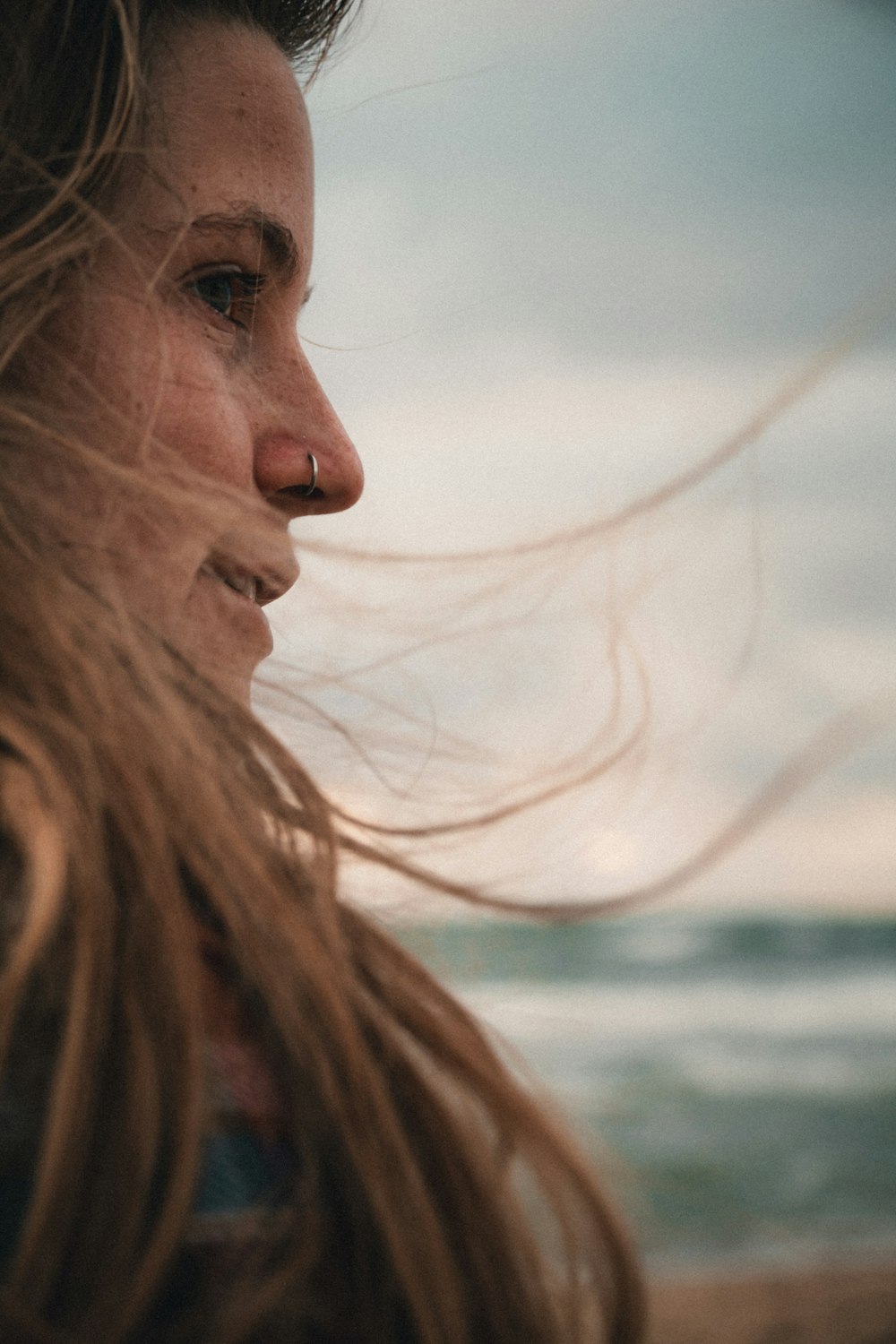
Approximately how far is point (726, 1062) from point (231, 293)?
11336 millimetres

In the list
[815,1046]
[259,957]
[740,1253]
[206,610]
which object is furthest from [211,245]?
[815,1046]

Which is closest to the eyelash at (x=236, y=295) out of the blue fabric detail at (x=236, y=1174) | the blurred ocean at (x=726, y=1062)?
the blurred ocean at (x=726, y=1062)

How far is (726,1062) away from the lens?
11.4 m

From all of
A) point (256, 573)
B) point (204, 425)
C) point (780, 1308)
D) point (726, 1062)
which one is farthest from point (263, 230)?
point (726, 1062)

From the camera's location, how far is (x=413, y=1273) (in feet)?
2.45

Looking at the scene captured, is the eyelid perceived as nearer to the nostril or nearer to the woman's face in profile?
the woman's face in profile

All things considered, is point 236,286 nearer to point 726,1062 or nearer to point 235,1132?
point 235,1132

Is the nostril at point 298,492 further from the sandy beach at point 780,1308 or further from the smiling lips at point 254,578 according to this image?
the sandy beach at point 780,1308

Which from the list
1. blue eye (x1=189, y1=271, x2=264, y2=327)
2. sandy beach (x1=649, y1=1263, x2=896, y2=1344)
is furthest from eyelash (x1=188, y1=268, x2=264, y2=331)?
sandy beach (x1=649, y1=1263, x2=896, y2=1344)

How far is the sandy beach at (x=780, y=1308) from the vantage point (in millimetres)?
5035

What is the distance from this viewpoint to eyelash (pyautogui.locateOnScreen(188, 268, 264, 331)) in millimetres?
1255

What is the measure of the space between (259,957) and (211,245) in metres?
0.77

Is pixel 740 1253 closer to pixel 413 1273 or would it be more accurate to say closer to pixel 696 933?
pixel 413 1273

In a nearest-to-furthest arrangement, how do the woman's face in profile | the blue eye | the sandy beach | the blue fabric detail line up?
the blue fabric detail → the woman's face in profile → the blue eye → the sandy beach
